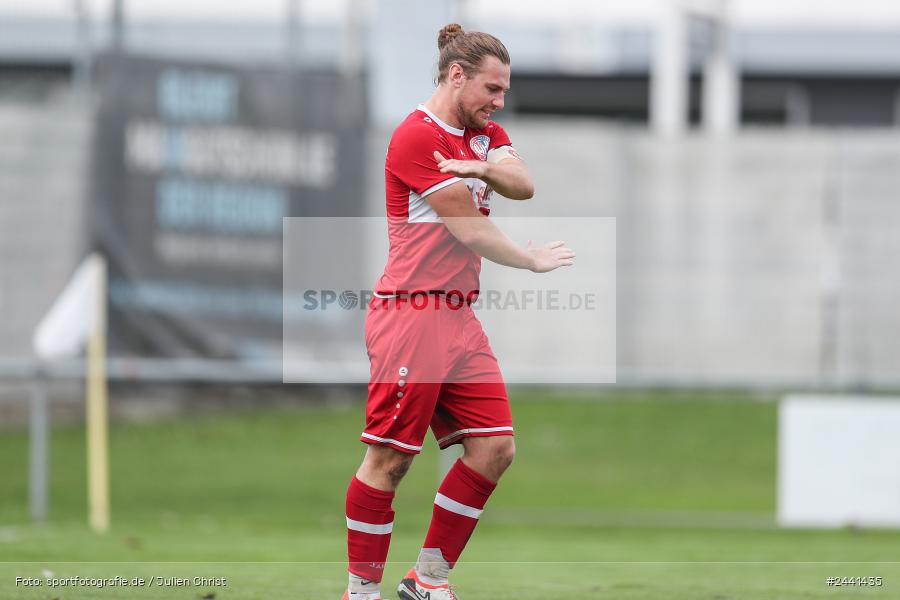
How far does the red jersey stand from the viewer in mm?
4879

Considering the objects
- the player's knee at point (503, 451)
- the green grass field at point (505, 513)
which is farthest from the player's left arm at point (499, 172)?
the green grass field at point (505, 513)

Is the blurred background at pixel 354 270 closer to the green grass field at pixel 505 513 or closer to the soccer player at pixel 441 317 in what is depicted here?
the green grass field at pixel 505 513

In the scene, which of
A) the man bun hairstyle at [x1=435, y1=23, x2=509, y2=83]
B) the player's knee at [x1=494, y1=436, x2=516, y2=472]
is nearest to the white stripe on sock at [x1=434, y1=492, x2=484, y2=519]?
the player's knee at [x1=494, y1=436, x2=516, y2=472]

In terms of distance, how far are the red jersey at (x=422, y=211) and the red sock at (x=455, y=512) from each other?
690 millimetres

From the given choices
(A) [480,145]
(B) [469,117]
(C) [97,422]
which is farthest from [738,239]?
(B) [469,117]

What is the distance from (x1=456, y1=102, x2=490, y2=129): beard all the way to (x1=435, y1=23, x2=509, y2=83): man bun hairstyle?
0.40ft

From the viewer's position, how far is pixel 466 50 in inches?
193

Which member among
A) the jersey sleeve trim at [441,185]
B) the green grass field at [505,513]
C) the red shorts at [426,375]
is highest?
the jersey sleeve trim at [441,185]

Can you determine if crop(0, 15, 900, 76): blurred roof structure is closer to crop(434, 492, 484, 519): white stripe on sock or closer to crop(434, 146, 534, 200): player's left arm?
crop(434, 146, 534, 200): player's left arm

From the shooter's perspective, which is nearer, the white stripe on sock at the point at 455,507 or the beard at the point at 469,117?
the beard at the point at 469,117

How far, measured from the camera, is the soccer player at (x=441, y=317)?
4.86 metres

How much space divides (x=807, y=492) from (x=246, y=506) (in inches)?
179

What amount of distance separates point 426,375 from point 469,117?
3.07 feet

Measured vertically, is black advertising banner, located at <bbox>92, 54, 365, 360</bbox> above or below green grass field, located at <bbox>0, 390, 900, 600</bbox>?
above
